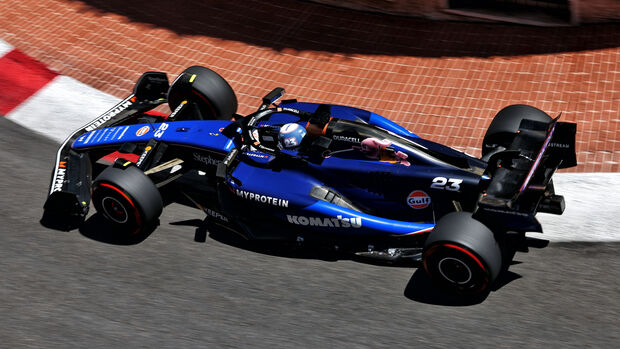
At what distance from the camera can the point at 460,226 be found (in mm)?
5730

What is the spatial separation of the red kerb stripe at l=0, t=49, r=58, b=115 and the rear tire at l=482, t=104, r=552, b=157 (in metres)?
6.57

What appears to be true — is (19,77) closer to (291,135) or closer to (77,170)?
(77,170)

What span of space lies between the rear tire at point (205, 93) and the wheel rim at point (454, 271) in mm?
3604

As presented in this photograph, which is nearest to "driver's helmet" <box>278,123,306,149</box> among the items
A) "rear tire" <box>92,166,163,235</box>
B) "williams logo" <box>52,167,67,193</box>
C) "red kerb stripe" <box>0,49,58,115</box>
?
"rear tire" <box>92,166,163,235</box>

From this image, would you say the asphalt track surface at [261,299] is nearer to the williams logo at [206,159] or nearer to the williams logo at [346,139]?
the williams logo at [206,159]

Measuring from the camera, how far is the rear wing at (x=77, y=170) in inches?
273

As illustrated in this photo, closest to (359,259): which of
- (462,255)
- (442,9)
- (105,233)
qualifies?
(462,255)

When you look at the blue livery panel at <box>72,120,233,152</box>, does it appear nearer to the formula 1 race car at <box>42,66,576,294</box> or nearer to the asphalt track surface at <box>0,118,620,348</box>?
the formula 1 race car at <box>42,66,576,294</box>

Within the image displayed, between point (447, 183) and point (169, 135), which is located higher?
point (447, 183)

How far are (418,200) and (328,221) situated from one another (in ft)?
2.89

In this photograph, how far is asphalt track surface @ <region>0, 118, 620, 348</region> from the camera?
577 cm

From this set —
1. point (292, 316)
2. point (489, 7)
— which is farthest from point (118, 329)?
point (489, 7)

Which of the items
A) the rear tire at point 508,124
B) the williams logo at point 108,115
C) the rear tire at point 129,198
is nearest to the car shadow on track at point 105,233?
the rear tire at point 129,198

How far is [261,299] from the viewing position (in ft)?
20.4
